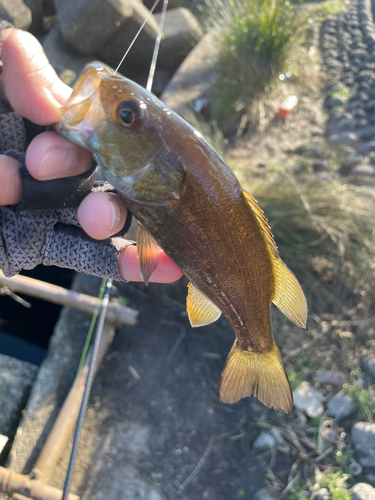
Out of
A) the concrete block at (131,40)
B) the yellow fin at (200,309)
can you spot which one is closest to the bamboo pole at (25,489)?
the yellow fin at (200,309)

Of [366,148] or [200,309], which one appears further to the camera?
[366,148]

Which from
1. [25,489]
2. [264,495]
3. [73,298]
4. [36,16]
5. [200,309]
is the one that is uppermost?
[36,16]

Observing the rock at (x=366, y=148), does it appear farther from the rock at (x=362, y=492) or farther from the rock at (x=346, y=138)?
the rock at (x=362, y=492)

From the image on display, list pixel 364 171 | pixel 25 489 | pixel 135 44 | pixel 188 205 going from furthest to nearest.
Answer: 1. pixel 135 44
2. pixel 364 171
3. pixel 25 489
4. pixel 188 205

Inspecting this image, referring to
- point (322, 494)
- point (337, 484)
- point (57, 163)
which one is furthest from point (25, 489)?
point (57, 163)

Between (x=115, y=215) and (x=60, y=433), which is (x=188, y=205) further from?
(x=60, y=433)

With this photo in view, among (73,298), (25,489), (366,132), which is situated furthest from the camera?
(366,132)

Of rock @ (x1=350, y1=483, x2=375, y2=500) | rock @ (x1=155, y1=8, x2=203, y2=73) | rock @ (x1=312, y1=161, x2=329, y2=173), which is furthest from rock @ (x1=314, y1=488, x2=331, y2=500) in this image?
rock @ (x1=155, y1=8, x2=203, y2=73)
